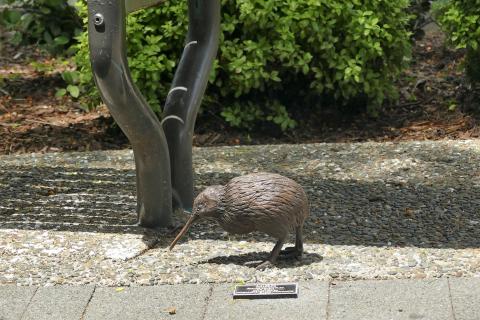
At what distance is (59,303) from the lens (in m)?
4.70

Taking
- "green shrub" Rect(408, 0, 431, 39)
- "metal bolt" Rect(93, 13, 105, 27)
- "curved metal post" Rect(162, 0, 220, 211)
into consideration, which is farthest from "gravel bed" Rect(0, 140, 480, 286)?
"green shrub" Rect(408, 0, 431, 39)

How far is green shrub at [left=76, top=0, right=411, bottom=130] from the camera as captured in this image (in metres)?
7.78

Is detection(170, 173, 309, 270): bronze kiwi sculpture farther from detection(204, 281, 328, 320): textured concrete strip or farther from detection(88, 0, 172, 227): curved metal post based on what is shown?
detection(88, 0, 172, 227): curved metal post

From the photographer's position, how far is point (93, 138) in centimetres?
816

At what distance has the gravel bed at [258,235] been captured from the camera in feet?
16.4

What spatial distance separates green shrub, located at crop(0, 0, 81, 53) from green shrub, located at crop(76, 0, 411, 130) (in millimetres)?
1363

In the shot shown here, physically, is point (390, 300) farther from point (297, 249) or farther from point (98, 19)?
point (98, 19)

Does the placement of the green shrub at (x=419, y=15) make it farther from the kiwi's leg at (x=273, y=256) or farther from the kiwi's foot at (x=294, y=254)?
the kiwi's leg at (x=273, y=256)

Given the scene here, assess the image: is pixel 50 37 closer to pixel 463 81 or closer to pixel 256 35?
pixel 256 35

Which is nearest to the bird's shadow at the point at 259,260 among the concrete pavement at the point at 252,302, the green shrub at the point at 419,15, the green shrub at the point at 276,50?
the concrete pavement at the point at 252,302

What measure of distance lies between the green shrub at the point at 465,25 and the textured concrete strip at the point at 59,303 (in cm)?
432

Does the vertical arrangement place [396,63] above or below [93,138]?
above

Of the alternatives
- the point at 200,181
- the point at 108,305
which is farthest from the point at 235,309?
the point at 200,181

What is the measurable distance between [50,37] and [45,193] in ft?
10.9
